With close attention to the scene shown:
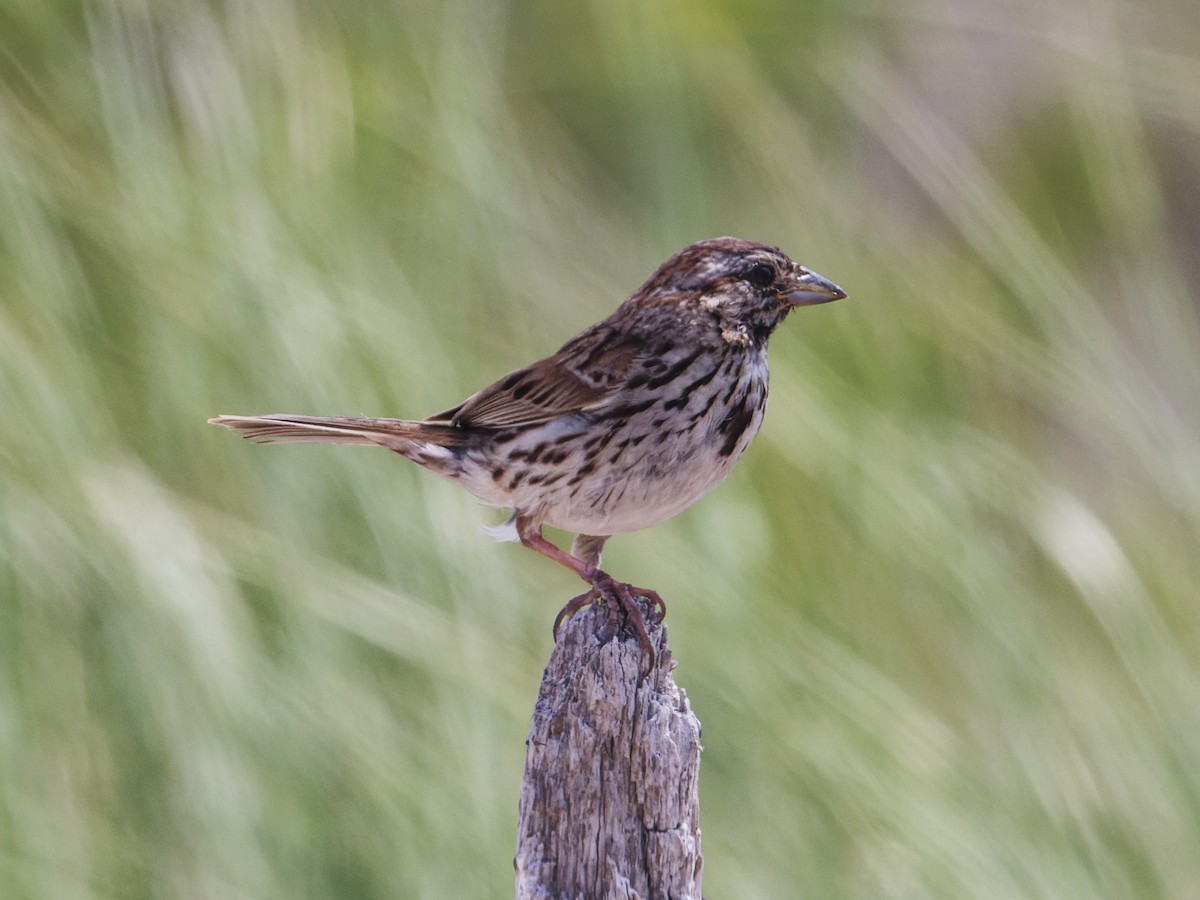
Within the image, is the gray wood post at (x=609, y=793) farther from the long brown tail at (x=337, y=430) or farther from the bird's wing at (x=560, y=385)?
the long brown tail at (x=337, y=430)

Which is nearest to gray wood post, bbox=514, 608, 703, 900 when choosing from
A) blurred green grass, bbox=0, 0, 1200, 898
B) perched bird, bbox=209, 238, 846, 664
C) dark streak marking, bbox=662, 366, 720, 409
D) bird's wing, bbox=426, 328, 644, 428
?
perched bird, bbox=209, 238, 846, 664

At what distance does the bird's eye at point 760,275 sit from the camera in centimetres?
358

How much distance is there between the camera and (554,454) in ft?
11.6

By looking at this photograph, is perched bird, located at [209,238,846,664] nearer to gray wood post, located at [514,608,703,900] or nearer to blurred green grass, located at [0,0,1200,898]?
blurred green grass, located at [0,0,1200,898]

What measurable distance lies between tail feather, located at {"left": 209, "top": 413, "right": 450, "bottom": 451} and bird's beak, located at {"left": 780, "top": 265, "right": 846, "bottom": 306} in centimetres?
83

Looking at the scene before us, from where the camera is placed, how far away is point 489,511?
13.6 ft

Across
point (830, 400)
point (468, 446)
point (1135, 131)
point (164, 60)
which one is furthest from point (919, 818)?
point (164, 60)

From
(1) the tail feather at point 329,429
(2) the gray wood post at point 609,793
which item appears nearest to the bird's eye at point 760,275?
(1) the tail feather at point 329,429

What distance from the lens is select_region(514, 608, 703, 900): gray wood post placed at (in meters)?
2.56

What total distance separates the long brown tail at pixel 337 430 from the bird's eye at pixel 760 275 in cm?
75

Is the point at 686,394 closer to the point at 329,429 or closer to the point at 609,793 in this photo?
the point at 329,429

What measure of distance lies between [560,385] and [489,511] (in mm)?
658

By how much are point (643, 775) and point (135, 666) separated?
162cm

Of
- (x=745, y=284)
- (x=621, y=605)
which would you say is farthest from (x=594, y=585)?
(x=745, y=284)
